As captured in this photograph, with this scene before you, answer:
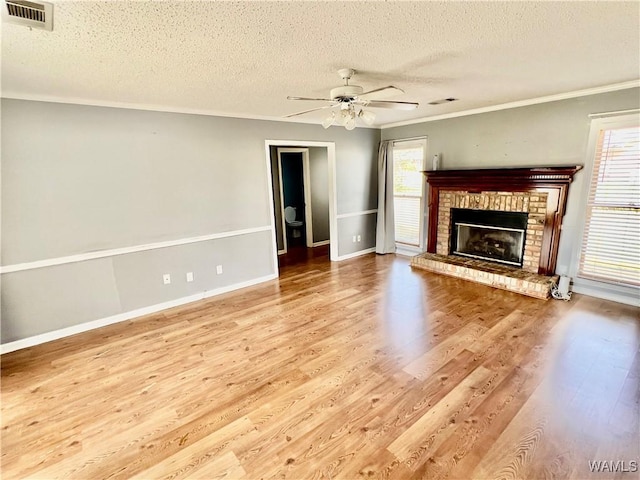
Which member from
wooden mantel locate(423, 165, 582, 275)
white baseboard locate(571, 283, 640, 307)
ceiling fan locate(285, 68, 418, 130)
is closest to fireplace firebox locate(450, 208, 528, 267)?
wooden mantel locate(423, 165, 582, 275)

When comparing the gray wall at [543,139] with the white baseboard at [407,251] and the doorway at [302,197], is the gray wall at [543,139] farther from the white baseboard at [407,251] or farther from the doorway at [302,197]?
the doorway at [302,197]

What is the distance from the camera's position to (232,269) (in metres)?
4.35

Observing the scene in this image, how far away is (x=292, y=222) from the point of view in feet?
22.8

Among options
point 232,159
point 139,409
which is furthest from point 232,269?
point 139,409

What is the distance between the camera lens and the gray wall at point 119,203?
290cm

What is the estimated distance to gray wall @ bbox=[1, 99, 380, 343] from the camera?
290cm

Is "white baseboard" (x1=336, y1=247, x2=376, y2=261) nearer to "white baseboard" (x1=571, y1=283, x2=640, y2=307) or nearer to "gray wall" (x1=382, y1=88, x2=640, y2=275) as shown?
"gray wall" (x1=382, y1=88, x2=640, y2=275)

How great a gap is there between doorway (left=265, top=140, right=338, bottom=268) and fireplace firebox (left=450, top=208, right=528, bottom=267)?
248 centimetres

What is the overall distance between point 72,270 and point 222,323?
1653mm

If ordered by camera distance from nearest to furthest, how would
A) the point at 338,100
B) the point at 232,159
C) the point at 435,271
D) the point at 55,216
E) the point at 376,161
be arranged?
1. the point at 338,100
2. the point at 55,216
3. the point at 232,159
4. the point at 435,271
5. the point at 376,161

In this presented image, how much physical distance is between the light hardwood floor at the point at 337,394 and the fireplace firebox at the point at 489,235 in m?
0.92

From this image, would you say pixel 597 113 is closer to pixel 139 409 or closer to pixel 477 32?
pixel 477 32

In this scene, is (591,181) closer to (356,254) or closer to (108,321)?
(356,254)

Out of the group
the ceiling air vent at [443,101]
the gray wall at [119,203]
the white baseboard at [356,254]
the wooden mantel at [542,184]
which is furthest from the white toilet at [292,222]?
the ceiling air vent at [443,101]
